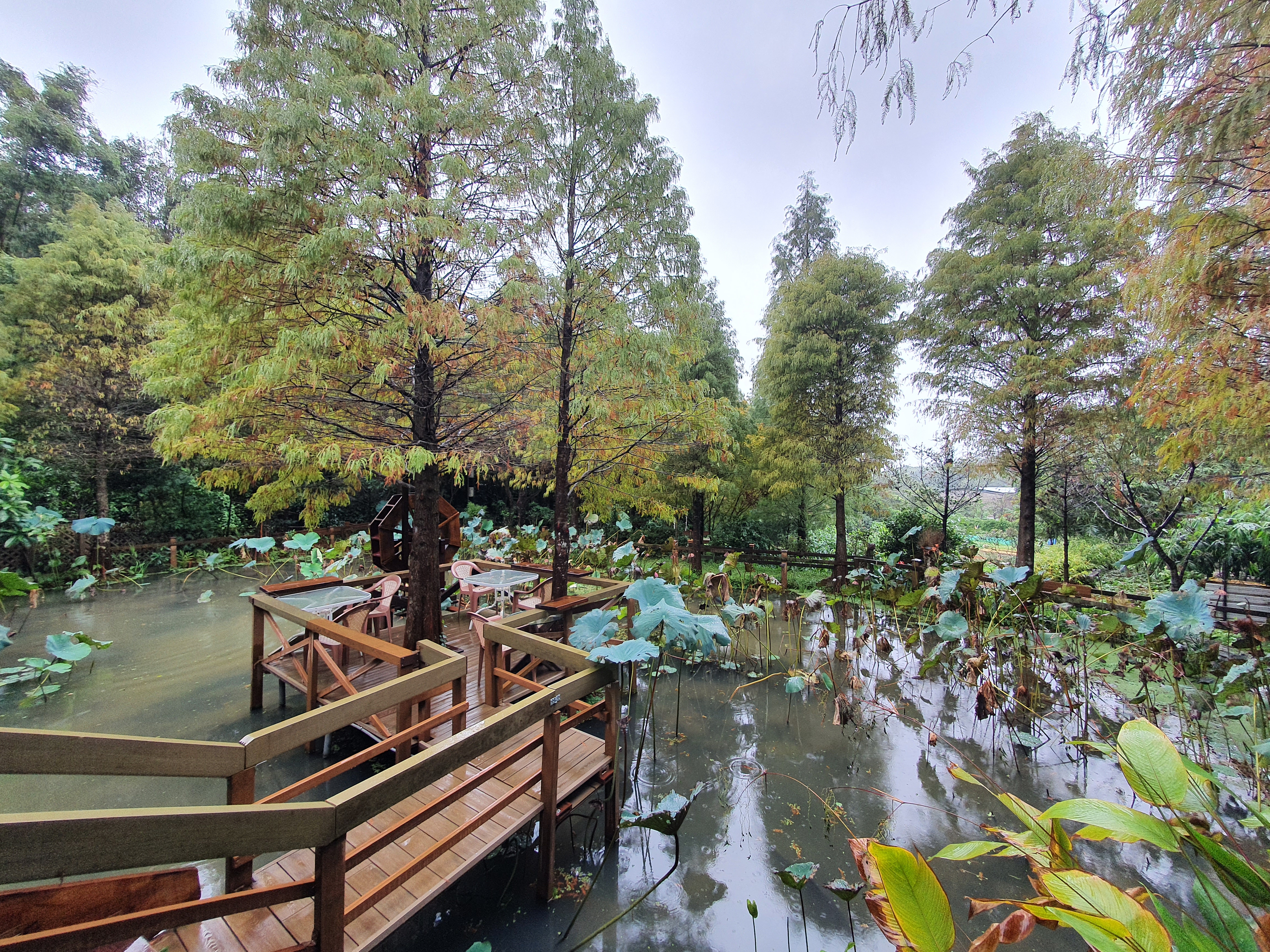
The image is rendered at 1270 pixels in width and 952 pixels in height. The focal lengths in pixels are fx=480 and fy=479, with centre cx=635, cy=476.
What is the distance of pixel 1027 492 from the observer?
24.3 feet

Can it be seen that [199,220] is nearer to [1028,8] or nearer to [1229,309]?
[1028,8]

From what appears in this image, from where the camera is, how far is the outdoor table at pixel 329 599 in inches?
140

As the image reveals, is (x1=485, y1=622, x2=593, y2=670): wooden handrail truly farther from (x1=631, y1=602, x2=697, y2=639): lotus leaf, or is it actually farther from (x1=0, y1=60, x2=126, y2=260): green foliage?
(x1=0, y1=60, x2=126, y2=260): green foliage

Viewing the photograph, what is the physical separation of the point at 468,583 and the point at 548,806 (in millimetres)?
2857

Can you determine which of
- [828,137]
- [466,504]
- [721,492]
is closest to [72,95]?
[466,504]

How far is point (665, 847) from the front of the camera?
2793mm

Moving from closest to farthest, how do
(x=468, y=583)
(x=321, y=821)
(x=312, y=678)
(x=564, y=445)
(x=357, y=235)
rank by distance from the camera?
(x=321, y=821) → (x=357, y=235) → (x=312, y=678) → (x=564, y=445) → (x=468, y=583)

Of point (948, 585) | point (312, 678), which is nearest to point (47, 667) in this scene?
point (312, 678)

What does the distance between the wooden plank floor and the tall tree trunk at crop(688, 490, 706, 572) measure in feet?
22.3

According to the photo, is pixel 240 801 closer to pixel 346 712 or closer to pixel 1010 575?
pixel 346 712

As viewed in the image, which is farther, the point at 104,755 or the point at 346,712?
the point at 346,712

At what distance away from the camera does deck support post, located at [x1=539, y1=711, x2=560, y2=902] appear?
7.87 ft

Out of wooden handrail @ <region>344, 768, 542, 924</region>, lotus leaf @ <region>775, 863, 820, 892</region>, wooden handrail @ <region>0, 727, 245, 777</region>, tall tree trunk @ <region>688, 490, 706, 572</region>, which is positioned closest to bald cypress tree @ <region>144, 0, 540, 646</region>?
wooden handrail @ <region>0, 727, 245, 777</region>

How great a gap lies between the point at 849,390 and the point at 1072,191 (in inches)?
185
